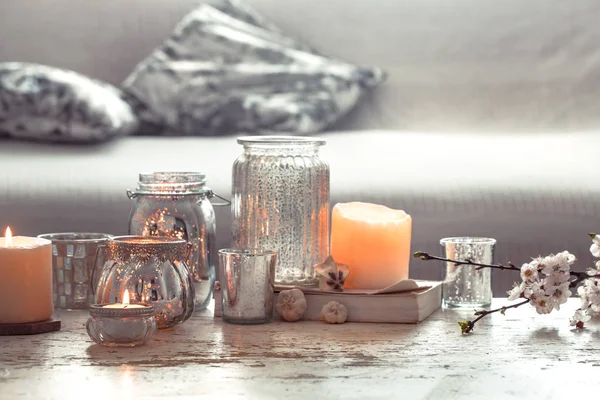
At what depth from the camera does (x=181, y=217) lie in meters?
1.19

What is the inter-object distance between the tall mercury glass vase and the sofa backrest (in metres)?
1.42

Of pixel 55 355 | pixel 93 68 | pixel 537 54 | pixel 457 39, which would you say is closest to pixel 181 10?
pixel 93 68

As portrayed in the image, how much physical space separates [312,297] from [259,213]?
136mm

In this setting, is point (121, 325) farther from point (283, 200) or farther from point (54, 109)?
point (54, 109)

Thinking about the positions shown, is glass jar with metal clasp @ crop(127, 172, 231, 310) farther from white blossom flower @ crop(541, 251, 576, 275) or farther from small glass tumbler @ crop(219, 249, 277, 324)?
white blossom flower @ crop(541, 251, 576, 275)

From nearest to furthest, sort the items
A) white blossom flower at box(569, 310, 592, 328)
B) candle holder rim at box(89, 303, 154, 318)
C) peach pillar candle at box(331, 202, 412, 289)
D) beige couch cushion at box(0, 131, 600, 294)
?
candle holder rim at box(89, 303, 154, 318) → white blossom flower at box(569, 310, 592, 328) → peach pillar candle at box(331, 202, 412, 289) → beige couch cushion at box(0, 131, 600, 294)

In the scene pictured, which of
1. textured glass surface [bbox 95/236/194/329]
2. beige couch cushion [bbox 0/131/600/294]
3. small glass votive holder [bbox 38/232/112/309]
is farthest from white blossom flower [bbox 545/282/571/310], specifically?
beige couch cushion [bbox 0/131/600/294]

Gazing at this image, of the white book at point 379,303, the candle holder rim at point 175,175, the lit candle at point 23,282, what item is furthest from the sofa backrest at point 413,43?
the lit candle at point 23,282

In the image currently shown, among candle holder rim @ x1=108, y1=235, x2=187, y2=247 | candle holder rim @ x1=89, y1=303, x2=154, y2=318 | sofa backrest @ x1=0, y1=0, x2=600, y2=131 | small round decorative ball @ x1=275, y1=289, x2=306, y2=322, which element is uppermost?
sofa backrest @ x1=0, y1=0, x2=600, y2=131

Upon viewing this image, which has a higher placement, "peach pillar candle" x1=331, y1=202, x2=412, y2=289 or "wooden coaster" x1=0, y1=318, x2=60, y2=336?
"peach pillar candle" x1=331, y1=202, x2=412, y2=289

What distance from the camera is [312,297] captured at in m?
1.11

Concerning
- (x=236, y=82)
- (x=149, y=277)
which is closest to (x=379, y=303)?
(x=149, y=277)

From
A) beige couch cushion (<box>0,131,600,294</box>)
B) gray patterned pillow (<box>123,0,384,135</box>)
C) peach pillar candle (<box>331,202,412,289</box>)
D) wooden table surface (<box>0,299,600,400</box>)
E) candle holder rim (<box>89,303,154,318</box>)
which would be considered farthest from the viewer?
gray patterned pillow (<box>123,0,384,135</box>)

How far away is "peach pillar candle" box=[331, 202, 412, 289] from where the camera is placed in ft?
3.80
